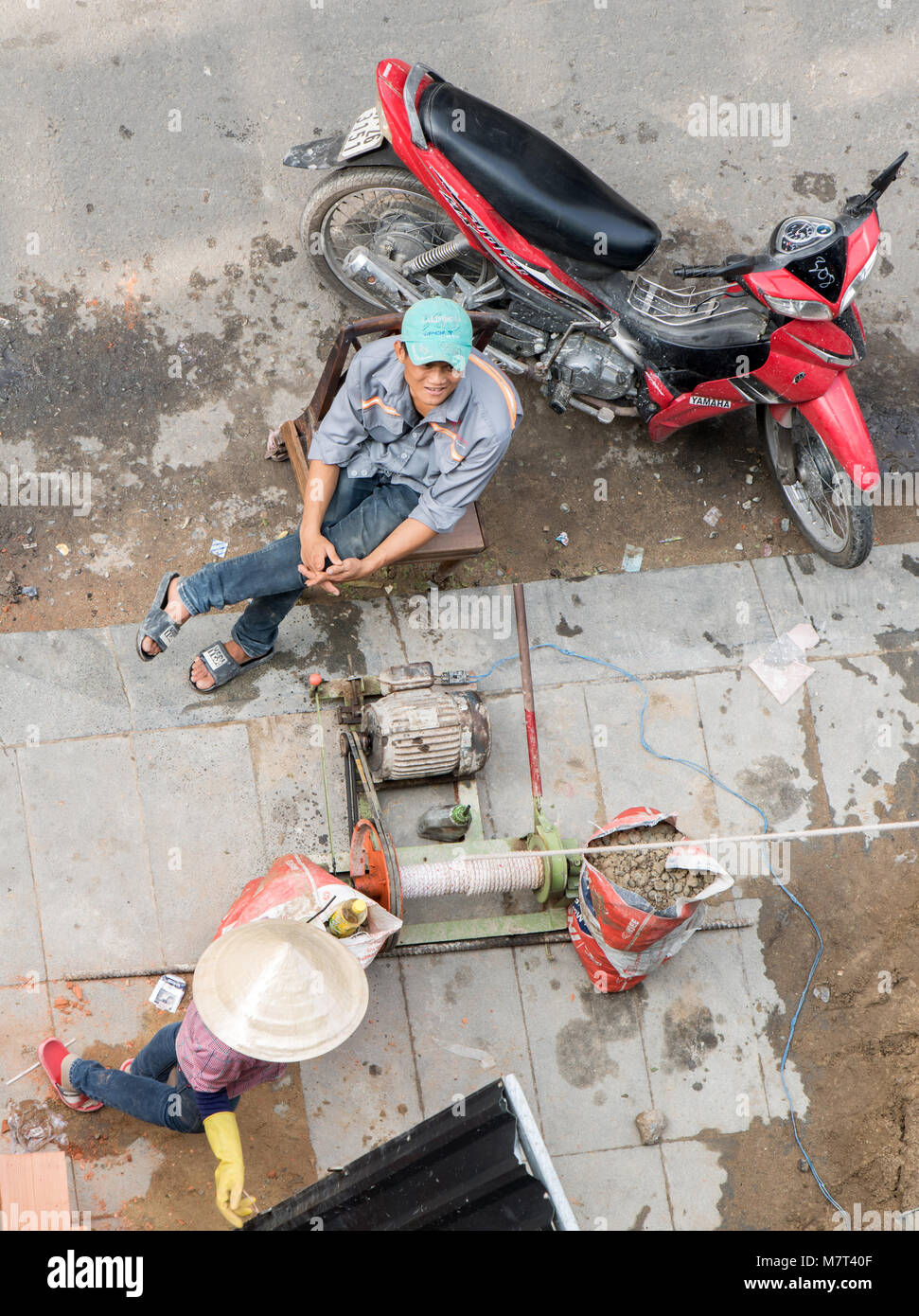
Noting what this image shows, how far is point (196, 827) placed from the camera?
4.72 metres

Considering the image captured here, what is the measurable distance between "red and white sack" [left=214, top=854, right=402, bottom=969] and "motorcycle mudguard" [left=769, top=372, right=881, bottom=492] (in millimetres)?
3018

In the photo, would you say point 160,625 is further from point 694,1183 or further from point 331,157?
point 694,1183

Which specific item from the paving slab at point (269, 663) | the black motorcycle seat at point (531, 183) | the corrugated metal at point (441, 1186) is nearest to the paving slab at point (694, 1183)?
the corrugated metal at point (441, 1186)

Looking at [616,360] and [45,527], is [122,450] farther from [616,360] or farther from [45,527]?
[616,360]

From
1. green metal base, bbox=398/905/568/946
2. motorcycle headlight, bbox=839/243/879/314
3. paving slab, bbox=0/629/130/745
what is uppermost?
motorcycle headlight, bbox=839/243/879/314

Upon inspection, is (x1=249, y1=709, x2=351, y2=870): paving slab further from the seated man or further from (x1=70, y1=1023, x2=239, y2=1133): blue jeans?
(x1=70, y1=1023, x2=239, y2=1133): blue jeans

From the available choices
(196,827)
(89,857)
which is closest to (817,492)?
(196,827)

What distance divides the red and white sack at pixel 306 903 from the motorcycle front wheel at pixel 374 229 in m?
3.10

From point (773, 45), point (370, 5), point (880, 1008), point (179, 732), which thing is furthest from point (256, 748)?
point (773, 45)

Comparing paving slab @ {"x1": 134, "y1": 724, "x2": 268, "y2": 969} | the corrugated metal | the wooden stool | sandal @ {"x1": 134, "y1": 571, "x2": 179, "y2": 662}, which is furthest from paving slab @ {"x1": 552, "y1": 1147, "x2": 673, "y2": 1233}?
sandal @ {"x1": 134, "y1": 571, "x2": 179, "y2": 662}

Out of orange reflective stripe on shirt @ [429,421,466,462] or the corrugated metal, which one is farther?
orange reflective stripe on shirt @ [429,421,466,462]

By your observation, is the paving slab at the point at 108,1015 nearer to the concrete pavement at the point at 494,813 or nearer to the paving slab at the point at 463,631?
the concrete pavement at the point at 494,813

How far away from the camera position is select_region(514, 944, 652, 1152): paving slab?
459 centimetres

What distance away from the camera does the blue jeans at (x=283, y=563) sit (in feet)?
14.6
